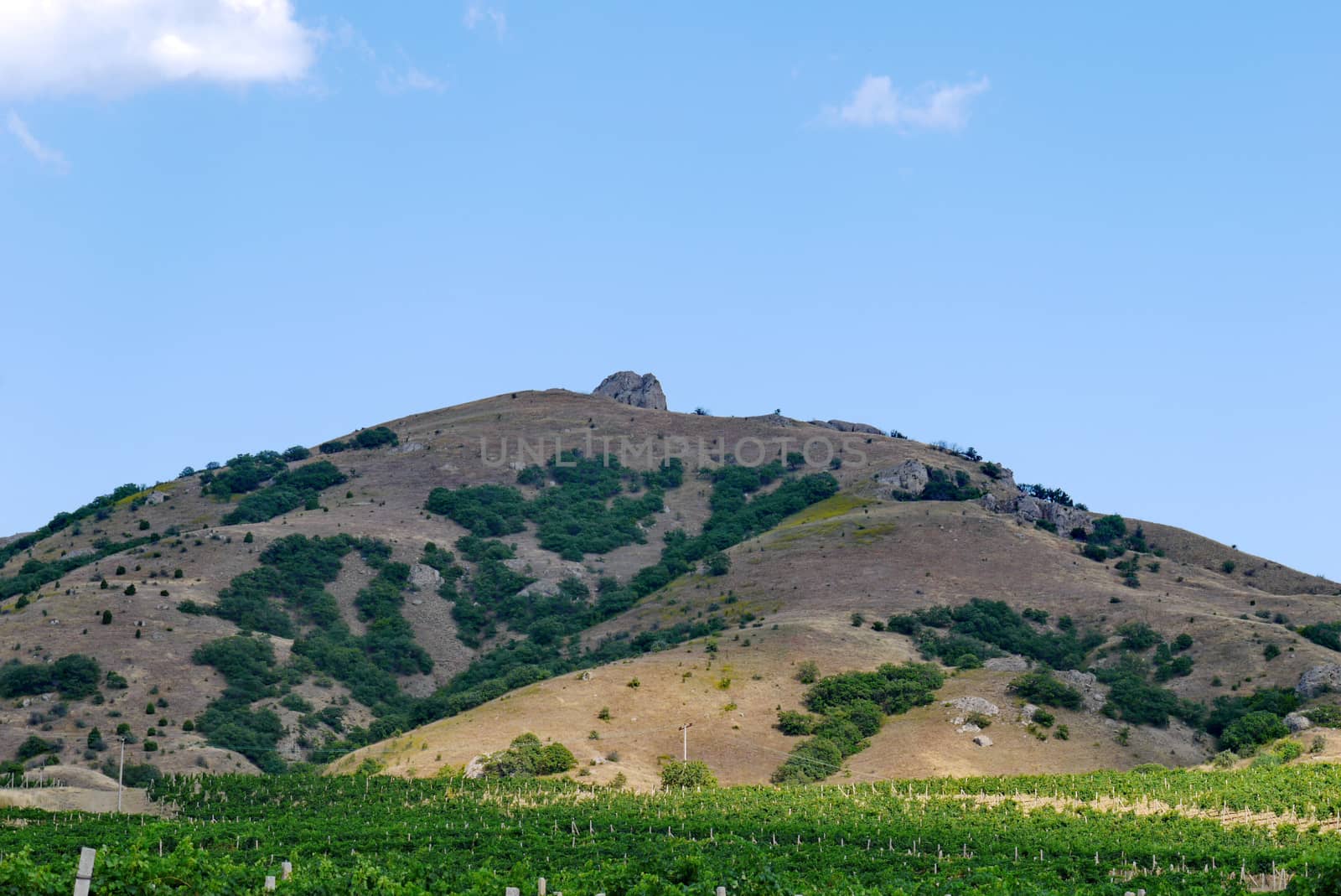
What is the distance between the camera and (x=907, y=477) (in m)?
150

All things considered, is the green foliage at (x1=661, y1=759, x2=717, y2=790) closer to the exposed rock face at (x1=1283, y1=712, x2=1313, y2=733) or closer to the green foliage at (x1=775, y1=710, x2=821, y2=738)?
the green foliage at (x1=775, y1=710, x2=821, y2=738)

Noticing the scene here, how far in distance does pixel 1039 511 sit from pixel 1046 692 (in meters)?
58.0

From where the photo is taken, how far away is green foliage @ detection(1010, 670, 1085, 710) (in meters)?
85.1

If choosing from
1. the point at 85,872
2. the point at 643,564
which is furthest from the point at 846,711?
the point at 85,872

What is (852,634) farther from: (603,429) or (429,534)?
(603,429)

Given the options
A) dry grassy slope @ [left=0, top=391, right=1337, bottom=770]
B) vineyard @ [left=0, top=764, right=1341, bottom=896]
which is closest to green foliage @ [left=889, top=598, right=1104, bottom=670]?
dry grassy slope @ [left=0, top=391, right=1337, bottom=770]

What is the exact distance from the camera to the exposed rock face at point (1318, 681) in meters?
84.4

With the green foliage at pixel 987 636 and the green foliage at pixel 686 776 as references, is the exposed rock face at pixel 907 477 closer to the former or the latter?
the green foliage at pixel 987 636

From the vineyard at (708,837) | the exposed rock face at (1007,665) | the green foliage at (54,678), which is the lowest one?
the vineyard at (708,837)

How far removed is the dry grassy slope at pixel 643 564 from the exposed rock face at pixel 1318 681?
1949 mm

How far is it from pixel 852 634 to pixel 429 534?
52425mm

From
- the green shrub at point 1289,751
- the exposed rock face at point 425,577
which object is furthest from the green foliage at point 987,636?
the exposed rock face at point 425,577

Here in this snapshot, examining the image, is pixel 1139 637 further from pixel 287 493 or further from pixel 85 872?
pixel 287 493

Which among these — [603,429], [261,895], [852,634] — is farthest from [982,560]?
[261,895]
